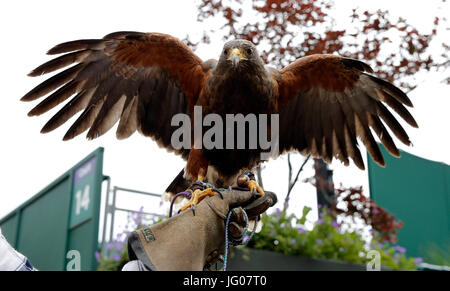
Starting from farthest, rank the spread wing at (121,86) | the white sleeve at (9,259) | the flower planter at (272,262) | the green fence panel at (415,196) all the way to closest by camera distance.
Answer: the green fence panel at (415,196) < the flower planter at (272,262) < the spread wing at (121,86) < the white sleeve at (9,259)

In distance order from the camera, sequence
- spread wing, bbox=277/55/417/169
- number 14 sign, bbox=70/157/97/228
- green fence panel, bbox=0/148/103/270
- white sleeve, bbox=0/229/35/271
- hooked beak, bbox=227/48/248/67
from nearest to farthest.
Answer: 1. white sleeve, bbox=0/229/35/271
2. hooked beak, bbox=227/48/248/67
3. spread wing, bbox=277/55/417/169
4. green fence panel, bbox=0/148/103/270
5. number 14 sign, bbox=70/157/97/228

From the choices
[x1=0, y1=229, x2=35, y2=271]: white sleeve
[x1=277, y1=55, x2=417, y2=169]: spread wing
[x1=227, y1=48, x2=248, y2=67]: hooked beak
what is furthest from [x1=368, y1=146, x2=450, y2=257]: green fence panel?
[x1=0, y1=229, x2=35, y2=271]: white sleeve

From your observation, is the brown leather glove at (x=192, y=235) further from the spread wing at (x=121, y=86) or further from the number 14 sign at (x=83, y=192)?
the number 14 sign at (x=83, y=192)

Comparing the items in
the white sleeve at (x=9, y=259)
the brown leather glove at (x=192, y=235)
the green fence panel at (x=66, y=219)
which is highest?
the green fence panel at (x=66, y=219)

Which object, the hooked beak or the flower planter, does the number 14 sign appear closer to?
the flower planter

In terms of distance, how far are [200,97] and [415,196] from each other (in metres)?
5.34

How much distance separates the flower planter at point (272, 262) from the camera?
4.75 m

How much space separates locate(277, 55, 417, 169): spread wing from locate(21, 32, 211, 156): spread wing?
0.81 metres

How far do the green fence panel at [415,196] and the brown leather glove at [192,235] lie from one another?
452 centimetres

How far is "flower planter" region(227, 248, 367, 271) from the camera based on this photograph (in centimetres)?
475

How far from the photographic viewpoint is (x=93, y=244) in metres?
5.10

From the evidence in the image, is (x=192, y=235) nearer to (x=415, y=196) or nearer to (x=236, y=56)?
(x=236, y=56)

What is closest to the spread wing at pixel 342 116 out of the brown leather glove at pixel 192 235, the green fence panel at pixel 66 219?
the brown leather glove at pixel 192 235
